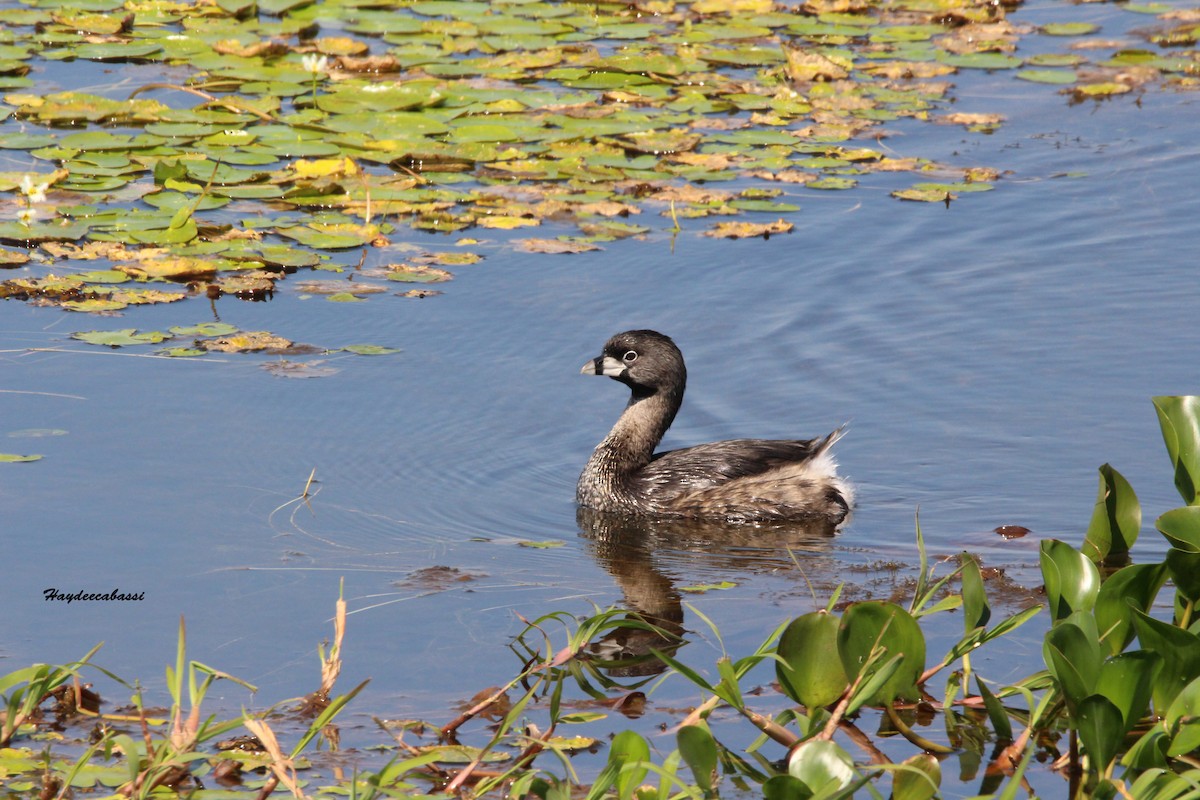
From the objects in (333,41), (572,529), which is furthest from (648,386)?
(333,41)

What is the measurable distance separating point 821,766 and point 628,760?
1.47 ft

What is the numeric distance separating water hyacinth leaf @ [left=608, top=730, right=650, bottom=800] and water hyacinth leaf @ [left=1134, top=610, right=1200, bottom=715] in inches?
53.0

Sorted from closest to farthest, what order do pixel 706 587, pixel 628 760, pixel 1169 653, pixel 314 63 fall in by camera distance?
pixel 628 760 < pixel 1169 653 < pixel 706 587 < pixel 314 63

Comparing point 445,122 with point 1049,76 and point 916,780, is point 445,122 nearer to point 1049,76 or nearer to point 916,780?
point 1049,76

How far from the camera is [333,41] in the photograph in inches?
520

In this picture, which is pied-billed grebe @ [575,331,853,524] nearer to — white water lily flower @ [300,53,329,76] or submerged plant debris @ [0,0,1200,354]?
submerged plant debris @ [0,0,1200,354]

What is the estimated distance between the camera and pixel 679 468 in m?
7.94

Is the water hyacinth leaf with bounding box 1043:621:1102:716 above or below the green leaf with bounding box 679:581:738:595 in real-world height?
above

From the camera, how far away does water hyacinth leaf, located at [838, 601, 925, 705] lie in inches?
163

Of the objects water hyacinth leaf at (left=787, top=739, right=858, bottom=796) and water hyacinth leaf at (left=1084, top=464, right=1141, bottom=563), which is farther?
water hyacinth leaf at (left=1084, top=464, right=1141, bottom=563)

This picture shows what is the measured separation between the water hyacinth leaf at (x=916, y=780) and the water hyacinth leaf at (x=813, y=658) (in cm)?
41

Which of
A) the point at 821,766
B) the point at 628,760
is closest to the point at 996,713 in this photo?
the point at 821,766

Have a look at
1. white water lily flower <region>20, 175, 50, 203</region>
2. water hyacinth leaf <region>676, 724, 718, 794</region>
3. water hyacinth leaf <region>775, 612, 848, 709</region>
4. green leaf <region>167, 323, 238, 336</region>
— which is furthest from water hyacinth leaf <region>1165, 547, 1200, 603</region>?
white water lily flower <region>20, 175, 50, 203</region>

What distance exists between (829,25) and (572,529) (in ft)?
28.6
